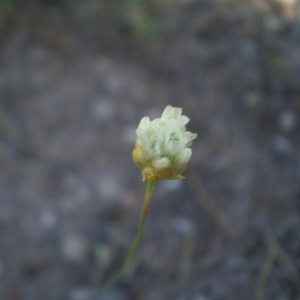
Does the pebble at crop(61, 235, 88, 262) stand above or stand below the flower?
above

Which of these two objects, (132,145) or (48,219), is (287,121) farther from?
(48,219)

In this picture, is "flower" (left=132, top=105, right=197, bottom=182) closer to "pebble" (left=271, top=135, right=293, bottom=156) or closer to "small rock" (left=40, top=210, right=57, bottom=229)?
"small rock" (left=40, top=210, right=57, bottom=229)

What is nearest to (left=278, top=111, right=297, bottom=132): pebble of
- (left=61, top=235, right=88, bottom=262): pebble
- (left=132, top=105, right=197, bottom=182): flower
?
(left=61, top=235, right=88, bottom=262): pebble

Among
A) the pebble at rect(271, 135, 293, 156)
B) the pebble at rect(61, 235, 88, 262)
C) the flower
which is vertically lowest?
the flower

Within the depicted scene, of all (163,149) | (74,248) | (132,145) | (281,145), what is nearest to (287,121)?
(281,145)

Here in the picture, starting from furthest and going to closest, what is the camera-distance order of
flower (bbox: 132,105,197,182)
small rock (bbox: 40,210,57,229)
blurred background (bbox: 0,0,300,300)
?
small rock (bbox: 40,210,57,229) → blurred background (bbox: 0,0,300,300) → flower (bbox: 132,105,197,182)

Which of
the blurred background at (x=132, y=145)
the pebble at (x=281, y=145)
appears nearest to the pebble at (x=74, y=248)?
the blurred background at (x=132, y=145)
